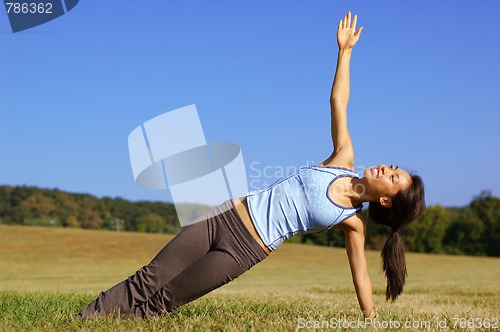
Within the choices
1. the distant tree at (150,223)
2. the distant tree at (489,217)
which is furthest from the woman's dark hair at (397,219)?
the distant tree at (489,217)

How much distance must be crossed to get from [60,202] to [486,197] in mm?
60792

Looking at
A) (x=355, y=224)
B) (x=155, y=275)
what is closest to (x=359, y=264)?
(x=355, y=224)

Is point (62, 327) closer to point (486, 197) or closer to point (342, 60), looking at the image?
point (342, 60)

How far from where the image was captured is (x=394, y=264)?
5.64 m

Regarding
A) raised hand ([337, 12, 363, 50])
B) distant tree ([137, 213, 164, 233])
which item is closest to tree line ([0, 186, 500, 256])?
distant tree ([137, 213, 164, 233])

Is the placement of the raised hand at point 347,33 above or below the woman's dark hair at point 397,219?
above

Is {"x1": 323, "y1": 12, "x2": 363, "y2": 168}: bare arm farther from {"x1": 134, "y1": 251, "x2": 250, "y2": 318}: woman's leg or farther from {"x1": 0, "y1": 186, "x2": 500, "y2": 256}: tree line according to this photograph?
{"x1": 0, "y1": 186, "x2": 500, "y2": 256}: tree line

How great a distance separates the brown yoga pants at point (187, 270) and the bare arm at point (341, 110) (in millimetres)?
1131

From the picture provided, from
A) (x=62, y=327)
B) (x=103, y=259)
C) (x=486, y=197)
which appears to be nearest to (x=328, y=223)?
(x=62, y=327)

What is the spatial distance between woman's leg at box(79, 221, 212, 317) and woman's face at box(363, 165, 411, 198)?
1527 millimetres

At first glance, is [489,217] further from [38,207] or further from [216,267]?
[216,267]

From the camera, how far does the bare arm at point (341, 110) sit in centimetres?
553

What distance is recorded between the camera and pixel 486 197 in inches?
3489

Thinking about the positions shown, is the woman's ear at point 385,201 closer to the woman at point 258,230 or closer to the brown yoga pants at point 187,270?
the woman at point 258,230
